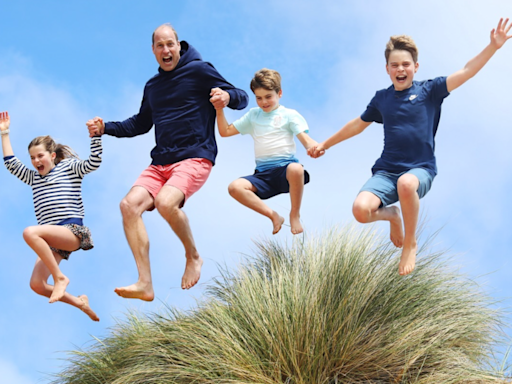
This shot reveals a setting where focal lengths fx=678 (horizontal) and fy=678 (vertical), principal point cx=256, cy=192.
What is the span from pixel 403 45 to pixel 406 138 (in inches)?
33.4

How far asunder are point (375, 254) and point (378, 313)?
72cm

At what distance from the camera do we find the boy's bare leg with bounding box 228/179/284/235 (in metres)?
6.65

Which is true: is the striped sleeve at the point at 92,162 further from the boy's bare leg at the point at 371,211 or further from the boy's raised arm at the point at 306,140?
the boy's bare leg at the point at 371,211

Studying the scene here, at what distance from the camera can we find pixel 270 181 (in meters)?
6.74

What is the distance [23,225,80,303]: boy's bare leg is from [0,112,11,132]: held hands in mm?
1317

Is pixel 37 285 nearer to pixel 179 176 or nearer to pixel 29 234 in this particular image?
pixel 29 234

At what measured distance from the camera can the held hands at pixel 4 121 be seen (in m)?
7.25

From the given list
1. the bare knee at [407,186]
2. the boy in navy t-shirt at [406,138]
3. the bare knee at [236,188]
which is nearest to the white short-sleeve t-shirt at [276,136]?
the bare knee at [236,188]

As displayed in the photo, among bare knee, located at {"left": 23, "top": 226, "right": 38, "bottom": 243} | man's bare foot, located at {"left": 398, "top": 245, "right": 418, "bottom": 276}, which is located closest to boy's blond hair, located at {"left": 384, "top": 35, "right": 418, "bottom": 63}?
man's bare foot, located at {"left": 398, "top": 245, "right": 418, "bottom": 276}

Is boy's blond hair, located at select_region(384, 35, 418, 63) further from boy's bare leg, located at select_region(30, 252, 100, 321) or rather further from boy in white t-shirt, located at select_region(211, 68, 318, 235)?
boy's bare leg, located at select_region(30, 252, 100, 321)

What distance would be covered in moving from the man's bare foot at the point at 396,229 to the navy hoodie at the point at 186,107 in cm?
182


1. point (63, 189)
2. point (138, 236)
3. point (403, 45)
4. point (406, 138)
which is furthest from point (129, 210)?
point (403, 45)

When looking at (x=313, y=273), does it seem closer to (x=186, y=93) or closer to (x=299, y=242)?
(x=299, y=242)

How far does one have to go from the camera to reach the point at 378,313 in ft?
19.7
